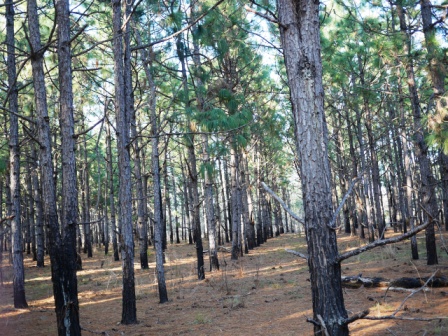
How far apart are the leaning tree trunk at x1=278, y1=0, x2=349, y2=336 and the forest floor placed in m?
1.69

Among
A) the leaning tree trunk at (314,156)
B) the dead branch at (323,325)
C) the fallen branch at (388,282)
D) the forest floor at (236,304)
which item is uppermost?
the leaning tree trunk at (314,156)

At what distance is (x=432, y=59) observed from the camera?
736 centimetres

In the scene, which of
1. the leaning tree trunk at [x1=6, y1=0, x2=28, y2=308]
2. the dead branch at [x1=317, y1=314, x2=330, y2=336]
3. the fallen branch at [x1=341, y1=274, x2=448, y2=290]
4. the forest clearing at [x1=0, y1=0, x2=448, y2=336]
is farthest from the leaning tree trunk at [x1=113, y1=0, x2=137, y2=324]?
the dead branch at [x1=317, y1=314, x2=330, y2=336]

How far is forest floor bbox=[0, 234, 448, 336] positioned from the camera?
6195 mm

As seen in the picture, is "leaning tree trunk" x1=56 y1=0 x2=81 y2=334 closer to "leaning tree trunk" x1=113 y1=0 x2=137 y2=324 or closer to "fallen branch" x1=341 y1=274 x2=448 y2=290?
"leaning tree trunk" x1=113 y1=0 x2=137 y2=324

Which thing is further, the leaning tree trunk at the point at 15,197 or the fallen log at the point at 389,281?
the leaning tree trunk at the point at 15,197

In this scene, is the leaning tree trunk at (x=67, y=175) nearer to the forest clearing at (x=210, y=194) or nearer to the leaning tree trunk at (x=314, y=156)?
the forest clearing at (x=210, y=194)

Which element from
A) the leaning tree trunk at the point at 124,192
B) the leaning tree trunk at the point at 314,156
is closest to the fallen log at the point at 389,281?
the leaning tree trunk at the point at 124,192

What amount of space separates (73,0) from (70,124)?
798 cm

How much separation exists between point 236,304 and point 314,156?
241 inches

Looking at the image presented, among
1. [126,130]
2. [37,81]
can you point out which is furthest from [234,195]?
[37,81]

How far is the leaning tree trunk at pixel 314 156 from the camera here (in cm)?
268

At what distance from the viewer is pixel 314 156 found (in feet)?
9.17

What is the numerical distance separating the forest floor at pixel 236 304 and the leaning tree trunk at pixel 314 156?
1694mm
